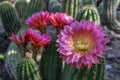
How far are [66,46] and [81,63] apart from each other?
Answer: 16 centimetres

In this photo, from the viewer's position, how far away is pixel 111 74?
3.56 meters

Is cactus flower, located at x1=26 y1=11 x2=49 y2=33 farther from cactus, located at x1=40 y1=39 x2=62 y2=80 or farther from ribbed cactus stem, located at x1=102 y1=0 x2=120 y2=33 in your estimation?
ribbed cactus stem, located at x1=102 y1=0 x2=120 y2=33

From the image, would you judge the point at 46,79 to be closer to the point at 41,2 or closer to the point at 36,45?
the point at 36,45

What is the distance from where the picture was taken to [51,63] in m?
2.83

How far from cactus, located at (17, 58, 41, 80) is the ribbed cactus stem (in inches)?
77.7

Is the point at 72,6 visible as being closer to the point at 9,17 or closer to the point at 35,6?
the point at 35,6

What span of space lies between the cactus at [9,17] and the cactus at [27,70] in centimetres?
143

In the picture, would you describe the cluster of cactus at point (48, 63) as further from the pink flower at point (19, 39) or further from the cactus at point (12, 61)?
the pink flower at point (19, 39)

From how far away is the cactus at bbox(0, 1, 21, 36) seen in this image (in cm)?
381

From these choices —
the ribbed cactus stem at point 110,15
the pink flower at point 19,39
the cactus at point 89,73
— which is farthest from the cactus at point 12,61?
the ribbed cactus stem at point 110,15

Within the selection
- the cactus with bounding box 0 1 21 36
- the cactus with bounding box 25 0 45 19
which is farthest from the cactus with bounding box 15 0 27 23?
the cactus with bounding box 25 0 45 19

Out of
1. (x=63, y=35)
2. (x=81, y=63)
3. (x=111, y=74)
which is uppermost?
(x=63, y=35)

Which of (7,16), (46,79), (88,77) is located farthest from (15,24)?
(88,77)

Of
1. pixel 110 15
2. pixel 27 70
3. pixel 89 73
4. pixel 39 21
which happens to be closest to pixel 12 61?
pixel 39 21
